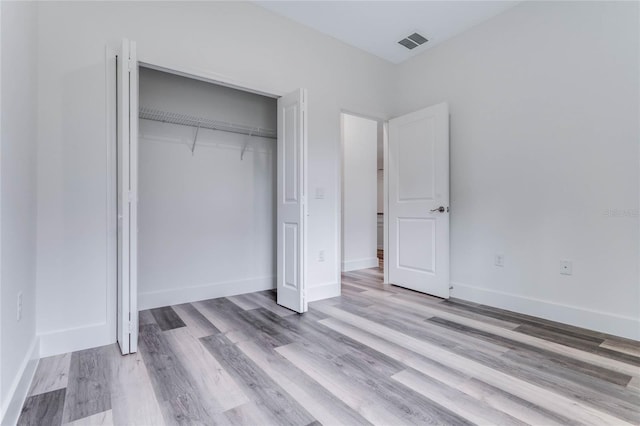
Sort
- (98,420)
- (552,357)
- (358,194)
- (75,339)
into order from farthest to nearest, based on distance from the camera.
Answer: (358,194) < (75,339) < (552,357) < (98,420)

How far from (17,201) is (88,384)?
3.35 feet

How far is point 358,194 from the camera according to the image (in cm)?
509

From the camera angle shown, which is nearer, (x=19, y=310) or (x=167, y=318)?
(x=19, y=310)

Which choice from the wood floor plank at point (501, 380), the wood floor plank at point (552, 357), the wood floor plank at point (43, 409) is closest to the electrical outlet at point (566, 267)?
the wood floor plank at point (552, 357)

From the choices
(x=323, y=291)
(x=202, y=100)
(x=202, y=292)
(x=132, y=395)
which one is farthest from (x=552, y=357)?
(x=202, y=100)

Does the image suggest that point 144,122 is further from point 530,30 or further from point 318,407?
point 530,30

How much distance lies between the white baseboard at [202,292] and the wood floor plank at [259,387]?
3.44 feet

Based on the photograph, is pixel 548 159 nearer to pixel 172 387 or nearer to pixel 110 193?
pixel 172 387

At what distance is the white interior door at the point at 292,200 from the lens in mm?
2865

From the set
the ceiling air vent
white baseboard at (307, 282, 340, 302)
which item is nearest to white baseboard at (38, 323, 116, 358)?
white baseboard at (307, 282, 340, 302)

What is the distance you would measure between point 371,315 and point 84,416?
2.05m

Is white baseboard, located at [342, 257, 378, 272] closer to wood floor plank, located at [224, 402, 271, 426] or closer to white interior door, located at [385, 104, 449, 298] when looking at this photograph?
white interior door, located at [385, 104, 449, 298]

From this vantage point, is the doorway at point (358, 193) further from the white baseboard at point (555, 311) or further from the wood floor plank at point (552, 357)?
the wood floor plank at point (552, 357)

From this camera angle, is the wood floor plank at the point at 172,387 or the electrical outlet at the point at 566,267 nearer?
the wood floor plank at the point at 172,387
